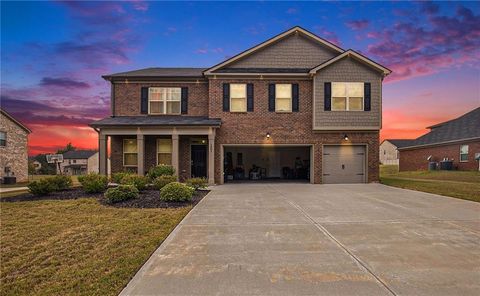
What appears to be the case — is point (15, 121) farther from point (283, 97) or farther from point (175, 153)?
point (283, 97)

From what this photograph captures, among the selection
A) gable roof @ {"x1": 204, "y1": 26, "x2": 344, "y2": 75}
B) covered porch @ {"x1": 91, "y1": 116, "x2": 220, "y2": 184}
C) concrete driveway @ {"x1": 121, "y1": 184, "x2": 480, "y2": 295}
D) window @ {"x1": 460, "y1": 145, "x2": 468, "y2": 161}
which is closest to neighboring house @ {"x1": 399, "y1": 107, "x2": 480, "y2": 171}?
window @ {"x1": 460, "y1": 145, "x2": 468, "y2": 161}

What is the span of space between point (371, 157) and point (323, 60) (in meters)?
6.61

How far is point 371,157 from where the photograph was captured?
1522 cm

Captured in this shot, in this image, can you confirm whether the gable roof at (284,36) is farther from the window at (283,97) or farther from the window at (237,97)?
the window at (283,97)

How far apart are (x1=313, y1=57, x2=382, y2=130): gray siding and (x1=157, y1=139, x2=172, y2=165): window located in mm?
8958

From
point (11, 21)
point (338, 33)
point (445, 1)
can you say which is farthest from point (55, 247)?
point (338, 33)

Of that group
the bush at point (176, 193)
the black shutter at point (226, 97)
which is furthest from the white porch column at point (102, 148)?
the bush at point (176, 193)

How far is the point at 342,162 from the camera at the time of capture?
15398mm

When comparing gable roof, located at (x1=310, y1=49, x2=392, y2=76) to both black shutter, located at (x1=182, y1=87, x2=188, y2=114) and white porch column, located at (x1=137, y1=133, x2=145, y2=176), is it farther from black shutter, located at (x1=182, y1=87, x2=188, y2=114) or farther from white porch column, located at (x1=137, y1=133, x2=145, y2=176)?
white porch column, located at (x1=137, y1=133, x2=145, y2=176)

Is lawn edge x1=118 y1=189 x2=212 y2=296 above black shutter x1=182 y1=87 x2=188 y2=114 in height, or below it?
below

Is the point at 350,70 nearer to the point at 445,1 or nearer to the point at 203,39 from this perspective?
the point at 445,1

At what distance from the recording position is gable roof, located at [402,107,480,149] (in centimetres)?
2332

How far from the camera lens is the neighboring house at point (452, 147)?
22.7 m

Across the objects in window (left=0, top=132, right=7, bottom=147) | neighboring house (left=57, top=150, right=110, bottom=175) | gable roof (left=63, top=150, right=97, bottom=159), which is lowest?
neighboring house (left=57, top=150, right=110, bottom=175)
